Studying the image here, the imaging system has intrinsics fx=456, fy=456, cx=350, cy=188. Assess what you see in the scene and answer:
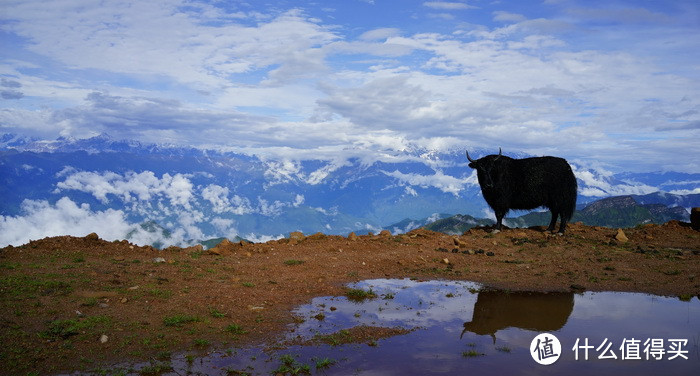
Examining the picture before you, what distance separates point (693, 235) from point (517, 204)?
8.27 m

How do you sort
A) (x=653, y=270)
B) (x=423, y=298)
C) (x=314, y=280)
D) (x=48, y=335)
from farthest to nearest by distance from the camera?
1. (x=653, y=270)
2. (x=314, y=280)
3. (x=423, y=298)
4. (x=48, y=335)

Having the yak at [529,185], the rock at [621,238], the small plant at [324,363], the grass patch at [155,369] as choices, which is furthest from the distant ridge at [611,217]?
the grass patch at [155,369]

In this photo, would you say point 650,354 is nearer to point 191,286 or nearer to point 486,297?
point 486,297

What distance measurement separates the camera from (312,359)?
7527 mm

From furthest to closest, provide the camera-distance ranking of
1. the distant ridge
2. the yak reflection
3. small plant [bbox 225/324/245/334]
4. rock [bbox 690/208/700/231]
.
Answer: the distant ridge, rock [bbox 690/208/700/231], the yak reflection, small plant [bbox 225/324/245/334]

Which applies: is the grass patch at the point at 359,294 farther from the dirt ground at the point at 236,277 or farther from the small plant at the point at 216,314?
the small plant at the point at 216,314

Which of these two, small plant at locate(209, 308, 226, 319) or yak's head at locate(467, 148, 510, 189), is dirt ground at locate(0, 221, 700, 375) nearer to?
small plant at locate(209, 308, 226, 319)

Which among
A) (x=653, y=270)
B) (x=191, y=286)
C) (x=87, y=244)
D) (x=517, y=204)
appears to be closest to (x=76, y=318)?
(x=191, y=286)

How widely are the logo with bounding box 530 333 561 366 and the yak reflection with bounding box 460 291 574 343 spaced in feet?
1.93

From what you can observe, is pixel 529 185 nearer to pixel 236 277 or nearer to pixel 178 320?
pixel 236 277

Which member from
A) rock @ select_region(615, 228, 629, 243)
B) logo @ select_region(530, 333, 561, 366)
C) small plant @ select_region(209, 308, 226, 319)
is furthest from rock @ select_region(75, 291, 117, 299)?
rock @ select_region(615, 228, 629, 243)

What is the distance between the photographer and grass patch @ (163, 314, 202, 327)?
9.20m

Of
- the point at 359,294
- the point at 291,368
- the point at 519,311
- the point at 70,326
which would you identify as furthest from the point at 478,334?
the point at 70,326

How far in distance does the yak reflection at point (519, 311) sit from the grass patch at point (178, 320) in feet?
18.1
